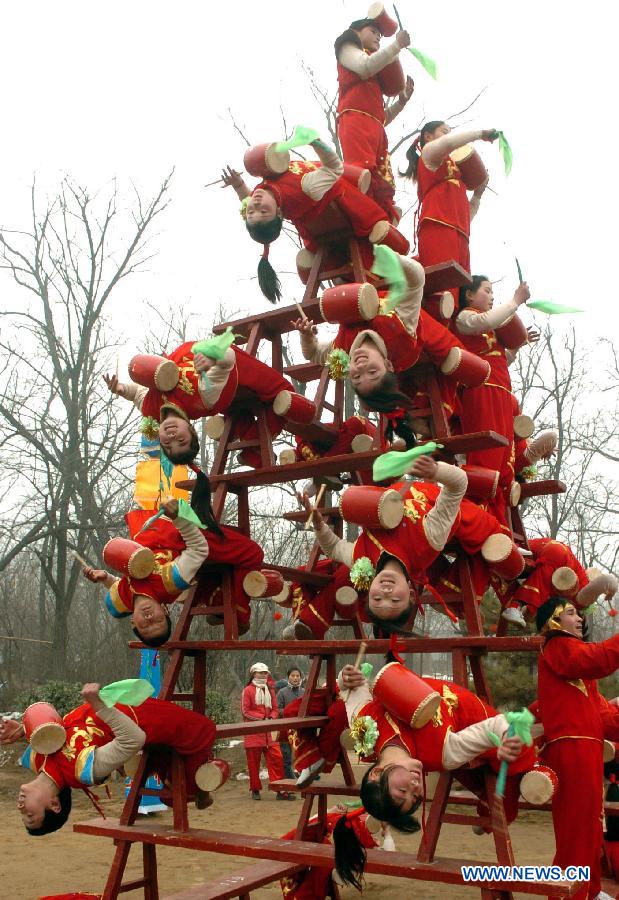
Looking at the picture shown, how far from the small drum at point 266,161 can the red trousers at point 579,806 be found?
147 inches

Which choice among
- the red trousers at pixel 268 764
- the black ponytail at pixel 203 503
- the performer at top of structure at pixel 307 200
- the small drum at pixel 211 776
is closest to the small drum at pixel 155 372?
the black ponytail at pixel 203 503

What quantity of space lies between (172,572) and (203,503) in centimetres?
47

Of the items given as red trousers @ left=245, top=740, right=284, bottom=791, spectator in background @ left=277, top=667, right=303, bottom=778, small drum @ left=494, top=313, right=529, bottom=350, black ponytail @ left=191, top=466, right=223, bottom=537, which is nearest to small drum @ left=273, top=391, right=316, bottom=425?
black ponytail @ left=191, top=466, right=223, bottom=537

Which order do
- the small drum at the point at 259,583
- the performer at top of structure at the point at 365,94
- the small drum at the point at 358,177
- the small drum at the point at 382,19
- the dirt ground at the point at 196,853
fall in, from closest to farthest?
the small drum at the point at 259,583
the small drum at the point at 358,177
the performer at top of structure at the point at 365,94
the small drum at the point at 382,19
the dirt ground at the point at 196,853

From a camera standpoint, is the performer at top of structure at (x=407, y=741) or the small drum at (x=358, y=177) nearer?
the performer at top of structure at (x=407, y=741)

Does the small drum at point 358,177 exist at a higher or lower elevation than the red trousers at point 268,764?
higher

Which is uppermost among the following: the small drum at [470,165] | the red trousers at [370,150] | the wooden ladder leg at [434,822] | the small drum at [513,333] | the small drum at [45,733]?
the red trousers at [370,150]

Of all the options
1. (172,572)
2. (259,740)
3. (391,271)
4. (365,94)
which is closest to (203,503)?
(172,572)

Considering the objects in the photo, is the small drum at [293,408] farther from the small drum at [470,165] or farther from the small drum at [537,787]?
the small drum at [537,787]

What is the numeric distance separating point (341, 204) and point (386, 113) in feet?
4.92

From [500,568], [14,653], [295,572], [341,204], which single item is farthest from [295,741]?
[14,653]

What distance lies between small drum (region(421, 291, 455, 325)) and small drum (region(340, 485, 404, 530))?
1.48 m

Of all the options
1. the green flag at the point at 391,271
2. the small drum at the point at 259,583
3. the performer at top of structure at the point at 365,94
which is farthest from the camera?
the performer at top of structure at the point at 365,94

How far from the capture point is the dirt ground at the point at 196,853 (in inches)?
251
